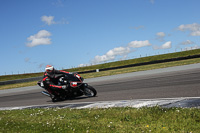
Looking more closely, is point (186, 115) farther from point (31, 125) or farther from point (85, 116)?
point (31, 125)

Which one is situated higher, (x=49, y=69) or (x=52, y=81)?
(x=49, y=69)

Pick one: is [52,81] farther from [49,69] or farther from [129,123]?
[129,123]

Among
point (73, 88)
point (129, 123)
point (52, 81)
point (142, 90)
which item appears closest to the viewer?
point (129, 123)

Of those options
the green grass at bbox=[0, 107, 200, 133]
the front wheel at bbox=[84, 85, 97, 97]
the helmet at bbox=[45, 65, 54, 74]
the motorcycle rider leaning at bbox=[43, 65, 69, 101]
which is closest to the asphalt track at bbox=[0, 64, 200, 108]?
Result: the front wheel at bbox=[84, 85, 97, 97]

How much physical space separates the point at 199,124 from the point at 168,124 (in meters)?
0.57

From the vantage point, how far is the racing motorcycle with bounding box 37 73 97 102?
1150 cm

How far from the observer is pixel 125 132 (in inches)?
190

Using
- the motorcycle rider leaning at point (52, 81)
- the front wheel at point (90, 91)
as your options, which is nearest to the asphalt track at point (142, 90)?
the front wheel at point (90, 91)

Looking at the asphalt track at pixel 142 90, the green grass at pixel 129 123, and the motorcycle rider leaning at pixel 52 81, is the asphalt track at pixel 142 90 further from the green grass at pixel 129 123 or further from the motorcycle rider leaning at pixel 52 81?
the green grass at pixel 129 123

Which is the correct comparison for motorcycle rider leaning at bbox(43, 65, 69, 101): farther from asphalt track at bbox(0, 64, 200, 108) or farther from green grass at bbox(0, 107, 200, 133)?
green grass at bbox(0, 107, 200, 133)

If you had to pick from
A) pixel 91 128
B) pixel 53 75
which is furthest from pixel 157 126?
pixel 53 75

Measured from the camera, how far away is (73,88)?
11578 millimetres

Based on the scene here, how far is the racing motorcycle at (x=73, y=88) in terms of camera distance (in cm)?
1150

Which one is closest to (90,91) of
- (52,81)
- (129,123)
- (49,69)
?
(52,81)
